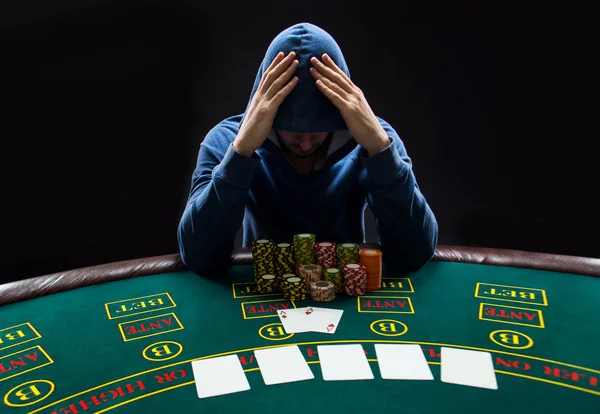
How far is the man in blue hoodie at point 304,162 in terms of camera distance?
1.83 meters

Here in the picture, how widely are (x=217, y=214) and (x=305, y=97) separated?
0.53 m

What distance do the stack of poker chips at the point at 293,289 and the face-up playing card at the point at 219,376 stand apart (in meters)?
0.42

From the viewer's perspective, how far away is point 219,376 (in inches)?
48.9

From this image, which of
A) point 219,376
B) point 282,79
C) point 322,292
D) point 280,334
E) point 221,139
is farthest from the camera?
point 221,139

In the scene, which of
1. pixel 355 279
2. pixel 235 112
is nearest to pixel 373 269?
pixel 355 279

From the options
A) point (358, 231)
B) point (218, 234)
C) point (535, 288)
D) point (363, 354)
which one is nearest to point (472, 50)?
point (358, 231)

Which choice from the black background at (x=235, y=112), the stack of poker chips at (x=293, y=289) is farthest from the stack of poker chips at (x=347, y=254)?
the black background at (x=235, y=112)

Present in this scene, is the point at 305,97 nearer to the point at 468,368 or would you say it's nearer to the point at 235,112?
the point at 468,368

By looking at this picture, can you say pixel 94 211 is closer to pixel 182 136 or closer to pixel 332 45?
pixel 182 136

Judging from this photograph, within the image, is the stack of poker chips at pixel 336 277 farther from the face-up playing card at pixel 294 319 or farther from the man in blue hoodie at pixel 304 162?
the man in blue hoodie at pixel 304 162

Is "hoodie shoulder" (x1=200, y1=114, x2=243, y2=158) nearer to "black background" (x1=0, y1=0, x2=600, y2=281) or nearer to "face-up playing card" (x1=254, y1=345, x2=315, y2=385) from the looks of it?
"face-up playing card" (x1=254, y1=345, x2=315, y2=385)

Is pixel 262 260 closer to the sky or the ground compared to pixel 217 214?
closer to the ground

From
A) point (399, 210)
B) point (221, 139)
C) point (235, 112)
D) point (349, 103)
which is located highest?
point (349, 103)

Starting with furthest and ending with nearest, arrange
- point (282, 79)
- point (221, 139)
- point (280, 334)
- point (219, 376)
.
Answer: point (221, 139), point (282, 79), point (280, 334), point (219, 376)
